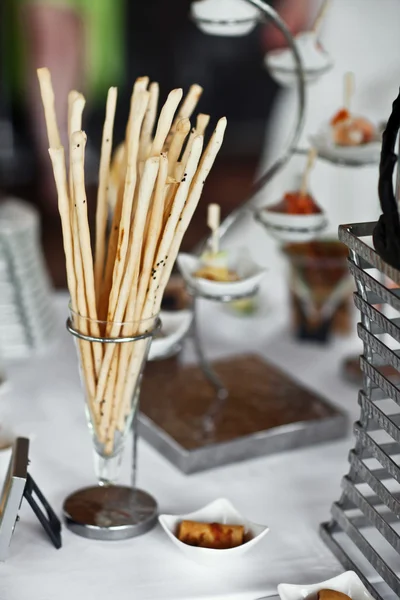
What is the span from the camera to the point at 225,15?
3.88 ft

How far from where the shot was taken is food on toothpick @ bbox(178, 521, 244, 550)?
2.98 ft

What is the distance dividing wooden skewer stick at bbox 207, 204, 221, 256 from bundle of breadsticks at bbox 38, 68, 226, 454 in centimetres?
17

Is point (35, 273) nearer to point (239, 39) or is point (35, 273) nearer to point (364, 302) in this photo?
point (364, 302)

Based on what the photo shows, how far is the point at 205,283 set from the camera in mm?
1124

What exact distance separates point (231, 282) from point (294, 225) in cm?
16

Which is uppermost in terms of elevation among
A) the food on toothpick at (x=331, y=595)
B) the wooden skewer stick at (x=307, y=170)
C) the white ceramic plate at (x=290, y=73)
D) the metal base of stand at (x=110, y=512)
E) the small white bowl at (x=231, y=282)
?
the white ceramic plate at (x=290, y=73)

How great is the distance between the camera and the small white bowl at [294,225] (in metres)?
1.22

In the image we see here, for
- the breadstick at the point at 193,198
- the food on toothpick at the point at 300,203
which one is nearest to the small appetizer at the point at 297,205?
the food on toothpick at the point at 300,203

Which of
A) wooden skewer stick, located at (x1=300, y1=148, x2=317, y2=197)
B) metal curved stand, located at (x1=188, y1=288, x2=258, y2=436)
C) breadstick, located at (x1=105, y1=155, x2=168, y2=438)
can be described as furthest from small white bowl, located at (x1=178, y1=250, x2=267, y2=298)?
breadstick, located at (x1=105, y1=155, x2=168, y2=438)

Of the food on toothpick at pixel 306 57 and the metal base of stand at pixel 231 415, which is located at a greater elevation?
the food on toothpick at pixel 306 57

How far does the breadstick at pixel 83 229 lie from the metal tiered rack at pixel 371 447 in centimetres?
24

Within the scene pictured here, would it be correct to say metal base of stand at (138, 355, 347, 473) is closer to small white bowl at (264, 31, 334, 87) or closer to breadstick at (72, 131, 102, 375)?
breadstick at (72, 131, 102, 375)

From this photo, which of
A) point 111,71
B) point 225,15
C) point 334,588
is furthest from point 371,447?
point 111,71

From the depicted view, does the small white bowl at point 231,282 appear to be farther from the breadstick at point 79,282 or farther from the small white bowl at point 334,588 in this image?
the small white bowl at point 334,588
